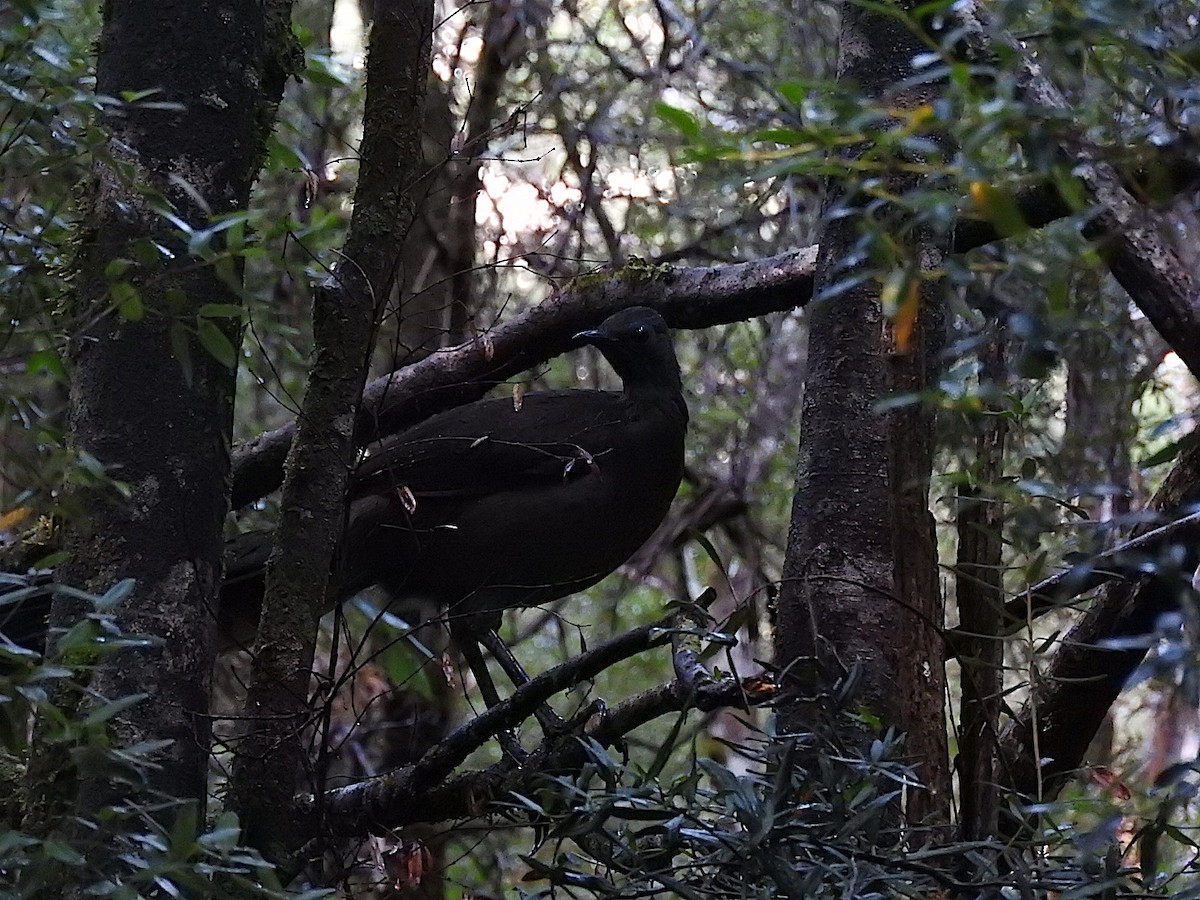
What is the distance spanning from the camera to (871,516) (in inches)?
83.7

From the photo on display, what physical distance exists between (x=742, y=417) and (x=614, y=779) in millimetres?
3385

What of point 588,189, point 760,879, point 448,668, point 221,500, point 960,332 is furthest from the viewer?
point 588,189

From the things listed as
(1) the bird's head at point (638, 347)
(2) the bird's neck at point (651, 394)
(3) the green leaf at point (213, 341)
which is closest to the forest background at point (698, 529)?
(3) the green leaf at point (213, 341)

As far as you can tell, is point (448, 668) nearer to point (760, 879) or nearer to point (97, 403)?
point (97, 403)

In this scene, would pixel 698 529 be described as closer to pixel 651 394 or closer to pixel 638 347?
pixel 638 347

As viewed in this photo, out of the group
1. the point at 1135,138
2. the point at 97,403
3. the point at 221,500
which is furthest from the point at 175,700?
the point at 1135,138

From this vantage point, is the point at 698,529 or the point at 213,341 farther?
the point at 698,529

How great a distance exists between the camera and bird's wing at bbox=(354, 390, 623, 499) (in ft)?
12.6

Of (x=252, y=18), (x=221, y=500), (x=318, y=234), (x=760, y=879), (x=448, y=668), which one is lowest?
(x=760, y=879)

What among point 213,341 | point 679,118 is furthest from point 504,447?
point 679,118

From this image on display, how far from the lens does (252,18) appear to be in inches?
90.6

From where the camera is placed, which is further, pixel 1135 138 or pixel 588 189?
pixel 588 189

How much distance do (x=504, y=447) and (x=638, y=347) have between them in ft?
1.84

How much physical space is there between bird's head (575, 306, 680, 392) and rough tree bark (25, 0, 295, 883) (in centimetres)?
164
